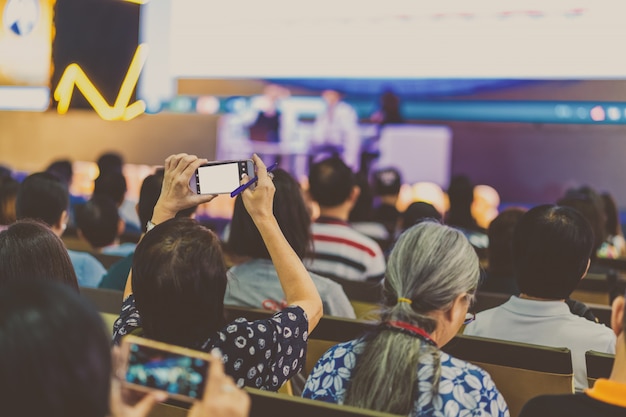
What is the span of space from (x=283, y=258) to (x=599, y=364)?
2.70 feet

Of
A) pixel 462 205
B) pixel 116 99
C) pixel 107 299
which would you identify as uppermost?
pixel 116 99

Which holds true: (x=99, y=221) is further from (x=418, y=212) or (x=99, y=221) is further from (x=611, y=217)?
(x=611, y=217)

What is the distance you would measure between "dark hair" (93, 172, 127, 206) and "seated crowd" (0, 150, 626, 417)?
125 centimetres

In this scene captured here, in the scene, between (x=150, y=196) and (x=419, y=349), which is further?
(x=150, y=196)

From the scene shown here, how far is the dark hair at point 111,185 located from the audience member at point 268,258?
2218 mm

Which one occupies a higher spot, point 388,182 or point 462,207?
point 388,182

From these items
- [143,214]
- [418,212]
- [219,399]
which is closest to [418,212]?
[418,212]

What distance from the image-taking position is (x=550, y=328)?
7.65 ft

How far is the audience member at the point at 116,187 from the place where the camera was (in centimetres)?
476

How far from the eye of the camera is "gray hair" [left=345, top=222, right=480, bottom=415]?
155 cm

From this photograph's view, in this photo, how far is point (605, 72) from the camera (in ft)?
23.2

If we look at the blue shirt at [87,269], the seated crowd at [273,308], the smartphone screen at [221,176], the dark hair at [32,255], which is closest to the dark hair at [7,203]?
the seated crowd at [273,308]

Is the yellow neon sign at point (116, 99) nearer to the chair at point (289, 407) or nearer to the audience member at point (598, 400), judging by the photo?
the chair at point (289, 407)

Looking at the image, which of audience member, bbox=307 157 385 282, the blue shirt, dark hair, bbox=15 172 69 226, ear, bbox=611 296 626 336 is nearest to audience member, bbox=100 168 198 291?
the blue shirt
